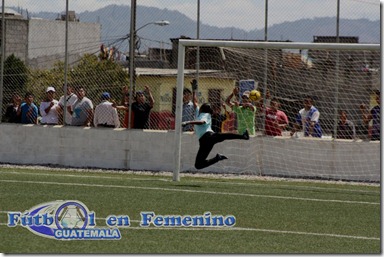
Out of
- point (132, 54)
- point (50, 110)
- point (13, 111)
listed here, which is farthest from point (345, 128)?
point (13, 111)

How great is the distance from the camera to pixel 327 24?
81.7ft

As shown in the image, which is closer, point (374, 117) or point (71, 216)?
point (71, 216)

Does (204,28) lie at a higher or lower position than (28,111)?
higher

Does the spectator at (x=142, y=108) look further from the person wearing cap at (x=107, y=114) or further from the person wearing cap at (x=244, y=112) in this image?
the person wearing cap at (x=244, y=112)

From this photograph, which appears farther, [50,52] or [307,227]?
[50,52]

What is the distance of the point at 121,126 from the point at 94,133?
681 mm

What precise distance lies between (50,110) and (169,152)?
3.31 metres

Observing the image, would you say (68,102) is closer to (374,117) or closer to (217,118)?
(217,118)

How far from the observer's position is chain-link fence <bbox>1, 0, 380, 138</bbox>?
24844mm

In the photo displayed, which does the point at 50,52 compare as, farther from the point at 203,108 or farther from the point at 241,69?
the point at 203,108

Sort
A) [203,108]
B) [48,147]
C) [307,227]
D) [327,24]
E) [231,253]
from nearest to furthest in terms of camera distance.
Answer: [231,253] → [307,227] → [203,108] → [327,24] → [48,147]

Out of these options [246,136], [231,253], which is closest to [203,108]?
[246,136]

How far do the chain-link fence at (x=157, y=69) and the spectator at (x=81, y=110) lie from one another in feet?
0.08

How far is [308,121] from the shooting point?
2502cm
